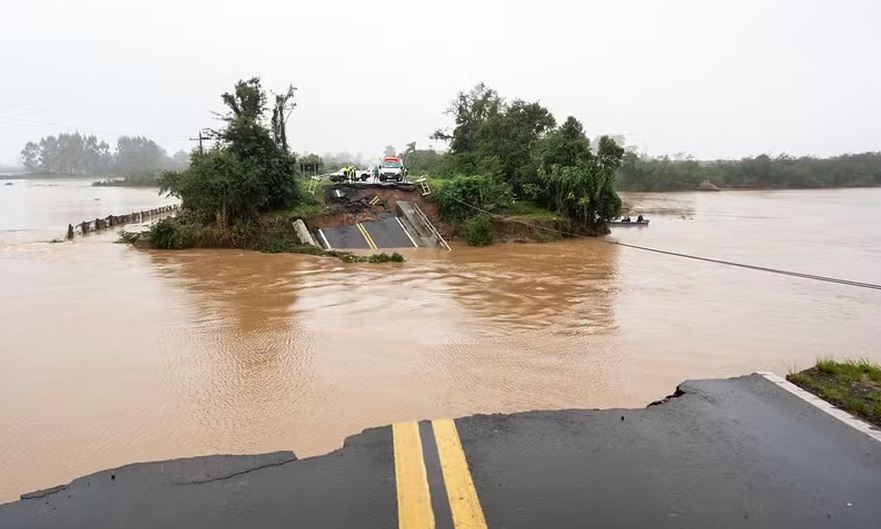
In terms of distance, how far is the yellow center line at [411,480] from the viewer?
10.5ft

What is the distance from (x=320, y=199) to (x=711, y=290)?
62.0 ft

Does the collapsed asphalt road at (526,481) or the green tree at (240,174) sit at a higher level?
the green tree at (240,174)

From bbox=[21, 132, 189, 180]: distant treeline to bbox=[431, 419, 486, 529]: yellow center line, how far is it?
559 feet

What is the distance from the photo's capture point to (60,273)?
18.5 m

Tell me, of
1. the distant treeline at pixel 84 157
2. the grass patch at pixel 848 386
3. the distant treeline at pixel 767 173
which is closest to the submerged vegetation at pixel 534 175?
the grass patch at pixel 848 386

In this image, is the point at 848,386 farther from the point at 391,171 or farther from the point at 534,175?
the point at 391,171

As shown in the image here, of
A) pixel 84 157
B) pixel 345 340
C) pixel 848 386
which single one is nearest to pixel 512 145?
pixel 345 340

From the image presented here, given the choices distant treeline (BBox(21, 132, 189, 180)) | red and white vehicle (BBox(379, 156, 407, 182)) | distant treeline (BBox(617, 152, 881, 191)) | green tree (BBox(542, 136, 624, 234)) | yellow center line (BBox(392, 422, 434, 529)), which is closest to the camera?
yellow center line (BBox(392, 422, 434, 529))

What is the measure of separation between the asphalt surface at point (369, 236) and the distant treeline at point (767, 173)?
61.3 m

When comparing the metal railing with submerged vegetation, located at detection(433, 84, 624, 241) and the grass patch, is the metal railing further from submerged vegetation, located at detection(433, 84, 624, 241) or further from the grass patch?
the grass patch

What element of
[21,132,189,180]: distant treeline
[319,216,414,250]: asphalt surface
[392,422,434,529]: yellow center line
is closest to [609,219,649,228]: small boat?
[319,216,414,250]: asphalt surface

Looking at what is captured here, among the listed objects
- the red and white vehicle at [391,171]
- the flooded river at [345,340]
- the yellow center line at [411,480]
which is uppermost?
the red and white vehicle at [391,171]

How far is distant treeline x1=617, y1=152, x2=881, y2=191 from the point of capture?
266ft

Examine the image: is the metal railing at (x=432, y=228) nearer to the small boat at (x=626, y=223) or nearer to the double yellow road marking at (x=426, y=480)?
the small boat at (x=626, y=223)
